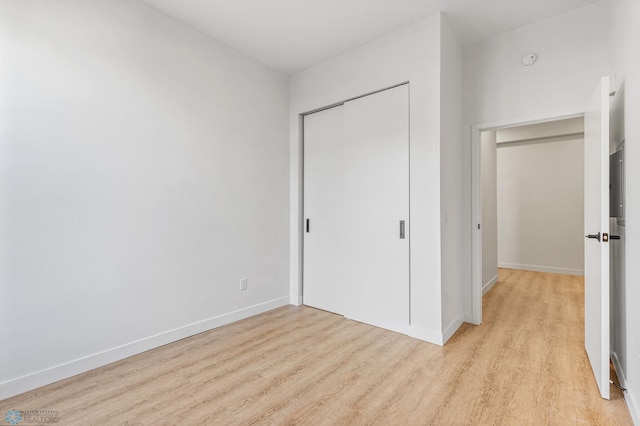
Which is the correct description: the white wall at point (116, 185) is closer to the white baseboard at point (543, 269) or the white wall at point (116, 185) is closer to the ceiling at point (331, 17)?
the ceiling at point (331, 17)

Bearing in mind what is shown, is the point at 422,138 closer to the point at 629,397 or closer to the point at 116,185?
the point at 629,397

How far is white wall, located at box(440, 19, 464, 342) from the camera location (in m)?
2.86

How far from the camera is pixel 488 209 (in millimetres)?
4723

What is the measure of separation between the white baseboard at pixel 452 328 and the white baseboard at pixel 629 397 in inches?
45.0

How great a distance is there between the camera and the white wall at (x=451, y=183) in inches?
113

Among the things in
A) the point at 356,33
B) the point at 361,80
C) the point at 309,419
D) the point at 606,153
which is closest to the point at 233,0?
the point at 356,33

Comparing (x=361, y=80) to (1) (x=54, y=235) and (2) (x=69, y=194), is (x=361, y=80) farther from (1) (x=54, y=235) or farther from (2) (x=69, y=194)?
(1) (x=54, y=235)

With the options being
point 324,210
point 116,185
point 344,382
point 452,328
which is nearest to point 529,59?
point 324,210

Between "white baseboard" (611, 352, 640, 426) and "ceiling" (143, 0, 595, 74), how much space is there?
2904mm

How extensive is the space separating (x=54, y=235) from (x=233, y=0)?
2302 millimetres

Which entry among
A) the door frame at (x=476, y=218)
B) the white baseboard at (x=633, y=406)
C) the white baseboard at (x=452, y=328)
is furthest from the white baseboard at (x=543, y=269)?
the white baseboard at (x=633, y=406)

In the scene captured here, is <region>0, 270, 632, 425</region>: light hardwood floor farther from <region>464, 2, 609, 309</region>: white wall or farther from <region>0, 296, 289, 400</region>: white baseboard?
<region>464, 2, 609, 309</region>: white wall

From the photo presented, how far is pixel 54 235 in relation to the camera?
7.16 feet

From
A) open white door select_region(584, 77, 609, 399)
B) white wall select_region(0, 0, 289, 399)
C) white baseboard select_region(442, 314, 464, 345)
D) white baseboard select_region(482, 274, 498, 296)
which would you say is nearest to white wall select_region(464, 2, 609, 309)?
white baseboard select_region(442, 314, 464, 345)
